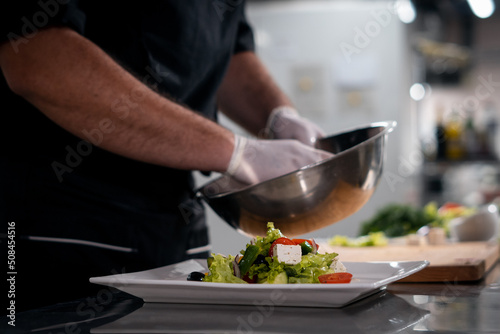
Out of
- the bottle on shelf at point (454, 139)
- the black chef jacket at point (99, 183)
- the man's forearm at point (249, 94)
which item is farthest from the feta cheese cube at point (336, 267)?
the bottle on shelf at point (454, 139)

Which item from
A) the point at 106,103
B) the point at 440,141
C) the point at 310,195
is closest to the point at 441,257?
the point at 310,195

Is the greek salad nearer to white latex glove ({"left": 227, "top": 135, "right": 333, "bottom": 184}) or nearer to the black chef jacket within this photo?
white latex glove ({"left": 227, "top": 135, "right": 333, "bottom": 184})

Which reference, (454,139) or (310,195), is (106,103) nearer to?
(310,195)

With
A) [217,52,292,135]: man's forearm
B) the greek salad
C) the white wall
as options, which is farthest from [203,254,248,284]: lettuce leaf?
the white wall

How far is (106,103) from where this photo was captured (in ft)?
3.16

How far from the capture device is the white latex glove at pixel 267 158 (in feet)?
3.36

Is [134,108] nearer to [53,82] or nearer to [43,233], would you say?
[53,82]

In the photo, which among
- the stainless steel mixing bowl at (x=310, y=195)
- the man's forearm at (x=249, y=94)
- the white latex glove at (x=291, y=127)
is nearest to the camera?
the stainless steel mixing bowl at (x=310, y=195)

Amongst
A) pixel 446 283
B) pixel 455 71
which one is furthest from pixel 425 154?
pixel 446 283

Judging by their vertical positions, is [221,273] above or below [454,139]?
below

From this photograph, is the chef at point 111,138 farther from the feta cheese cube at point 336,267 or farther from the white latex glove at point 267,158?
the feta cheese cube at point 336,267

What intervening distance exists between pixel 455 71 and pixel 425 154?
1.18 m

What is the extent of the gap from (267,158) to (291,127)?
0.82 feet

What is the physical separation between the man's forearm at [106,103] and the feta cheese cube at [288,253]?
320mm
